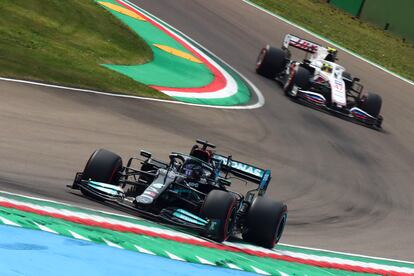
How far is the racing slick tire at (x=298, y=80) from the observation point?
79.4ft

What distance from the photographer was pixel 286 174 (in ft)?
55.6

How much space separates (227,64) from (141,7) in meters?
4.67

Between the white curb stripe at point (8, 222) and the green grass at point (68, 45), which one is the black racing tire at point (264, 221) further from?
the green grass at point (68, 45)

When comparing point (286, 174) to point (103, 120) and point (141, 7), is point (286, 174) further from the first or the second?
point (141, 7)

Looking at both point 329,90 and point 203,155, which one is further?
point 329,90

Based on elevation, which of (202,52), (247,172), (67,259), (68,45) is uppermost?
(247,172)

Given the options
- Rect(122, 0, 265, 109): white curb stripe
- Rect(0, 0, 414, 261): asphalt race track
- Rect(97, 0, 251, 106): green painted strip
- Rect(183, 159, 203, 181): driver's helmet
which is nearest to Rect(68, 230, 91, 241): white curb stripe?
Rect(0, 0, 414, 261): asphalt race track

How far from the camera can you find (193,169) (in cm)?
1176

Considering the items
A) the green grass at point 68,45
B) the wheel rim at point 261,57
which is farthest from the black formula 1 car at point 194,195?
the wheel rim at point 261,57

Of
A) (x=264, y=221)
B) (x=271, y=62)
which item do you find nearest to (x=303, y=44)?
(x=271, y=62)

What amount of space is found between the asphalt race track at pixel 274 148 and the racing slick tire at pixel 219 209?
138 centimetres

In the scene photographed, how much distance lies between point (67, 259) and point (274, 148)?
11.2 metres

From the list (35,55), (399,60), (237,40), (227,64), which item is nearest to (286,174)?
(35,55)

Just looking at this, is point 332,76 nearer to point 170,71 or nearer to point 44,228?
point 170,71
